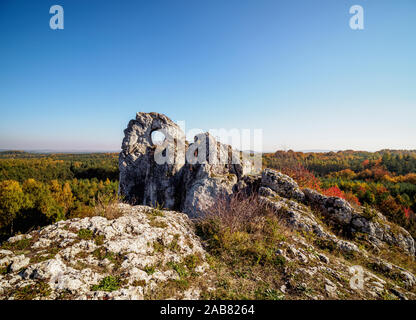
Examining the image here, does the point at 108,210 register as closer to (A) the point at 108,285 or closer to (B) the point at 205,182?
(A) the point at 108,285

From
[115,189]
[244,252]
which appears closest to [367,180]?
[244,252]

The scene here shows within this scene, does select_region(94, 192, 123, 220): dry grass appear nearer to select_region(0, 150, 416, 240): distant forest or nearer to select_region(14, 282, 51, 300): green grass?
select_region(0, 150, 416, 240): distant forest

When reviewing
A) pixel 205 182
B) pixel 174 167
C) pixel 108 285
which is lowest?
pixel 108 285

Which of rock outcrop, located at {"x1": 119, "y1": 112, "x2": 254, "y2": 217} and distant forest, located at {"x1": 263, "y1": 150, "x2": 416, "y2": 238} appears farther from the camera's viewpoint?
distant forest, located at {"x1": 263, "y1": 150, "x2": 416, "y2": 238}

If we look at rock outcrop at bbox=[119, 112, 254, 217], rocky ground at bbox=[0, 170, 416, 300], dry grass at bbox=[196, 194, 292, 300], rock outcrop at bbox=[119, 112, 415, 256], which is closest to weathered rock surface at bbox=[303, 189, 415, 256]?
rock outcrop at bbox=[119, 112, 415, 256]

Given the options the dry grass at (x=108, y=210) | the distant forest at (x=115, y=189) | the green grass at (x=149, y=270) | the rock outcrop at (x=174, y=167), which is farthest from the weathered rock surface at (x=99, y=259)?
the rock outcrop at (x=174, y=167)

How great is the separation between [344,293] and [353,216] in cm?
597

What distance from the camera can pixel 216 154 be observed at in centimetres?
1188

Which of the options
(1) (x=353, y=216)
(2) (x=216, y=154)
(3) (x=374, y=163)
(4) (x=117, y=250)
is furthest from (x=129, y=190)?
(3) (x=374, y=163)

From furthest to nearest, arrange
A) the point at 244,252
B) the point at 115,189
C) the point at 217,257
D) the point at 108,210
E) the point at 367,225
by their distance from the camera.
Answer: the point at 115,189 → the point at 367,225 → the point at 108,210 → the point at 244,252 → the point at 217,257

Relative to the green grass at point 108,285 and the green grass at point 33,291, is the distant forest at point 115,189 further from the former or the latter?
the green grass at point 108,285

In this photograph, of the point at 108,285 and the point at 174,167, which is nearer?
the point at 108,285

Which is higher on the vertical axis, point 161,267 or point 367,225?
point 161,267

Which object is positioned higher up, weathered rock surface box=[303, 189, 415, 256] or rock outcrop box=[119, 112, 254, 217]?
rock outcrop box=[119, 112, 254, 217]
